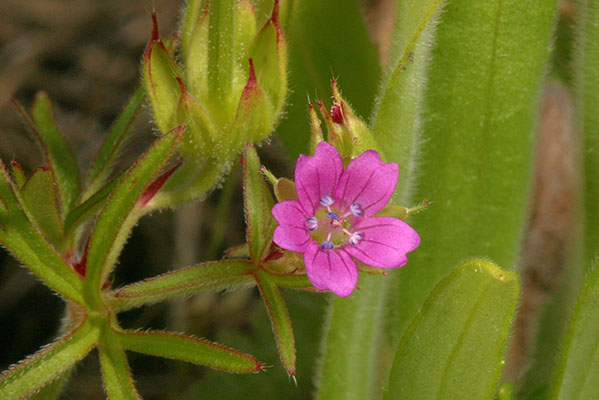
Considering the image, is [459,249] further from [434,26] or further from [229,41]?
[229,41]

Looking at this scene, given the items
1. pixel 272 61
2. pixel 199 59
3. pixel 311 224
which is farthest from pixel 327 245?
pixel 199 59

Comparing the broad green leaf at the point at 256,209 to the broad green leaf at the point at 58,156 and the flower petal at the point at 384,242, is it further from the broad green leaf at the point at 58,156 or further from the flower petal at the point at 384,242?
the broad green leaf at the point at 58,156

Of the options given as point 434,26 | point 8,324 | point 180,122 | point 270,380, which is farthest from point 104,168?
point 8,324

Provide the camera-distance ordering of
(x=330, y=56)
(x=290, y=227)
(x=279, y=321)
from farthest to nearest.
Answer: (x=330, y=56) → (x=279, y=321) → (x=290, y=227)

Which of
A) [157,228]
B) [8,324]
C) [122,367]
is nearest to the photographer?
[122,367]

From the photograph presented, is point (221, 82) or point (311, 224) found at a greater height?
point (221, 82)

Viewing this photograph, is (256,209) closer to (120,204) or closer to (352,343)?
(120,204)

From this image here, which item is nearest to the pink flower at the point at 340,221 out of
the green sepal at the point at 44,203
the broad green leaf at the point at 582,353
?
the broad green leaf at the point at 582,353
